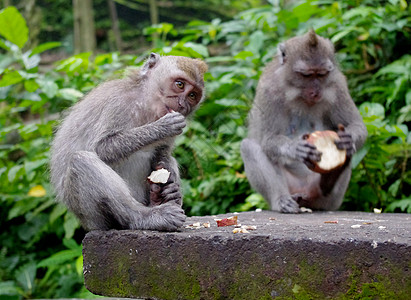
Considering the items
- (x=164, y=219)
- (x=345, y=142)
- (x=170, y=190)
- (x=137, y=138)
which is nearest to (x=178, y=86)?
(x=137, y=138)

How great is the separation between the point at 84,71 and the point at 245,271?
4.83 meters

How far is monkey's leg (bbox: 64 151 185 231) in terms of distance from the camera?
376 centimetres

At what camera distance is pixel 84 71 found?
7.35 meters

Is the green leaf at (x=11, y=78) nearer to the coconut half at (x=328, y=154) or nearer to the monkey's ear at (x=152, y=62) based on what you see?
the monkey's ear at (x=152, y=62)

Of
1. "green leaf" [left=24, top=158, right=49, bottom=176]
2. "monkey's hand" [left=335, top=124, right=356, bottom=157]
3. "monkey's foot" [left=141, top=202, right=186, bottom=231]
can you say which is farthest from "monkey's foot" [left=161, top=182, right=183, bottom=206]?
"green leaf" [left=24, top=158, right=49, bottom=176]

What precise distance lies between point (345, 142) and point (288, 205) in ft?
3.13

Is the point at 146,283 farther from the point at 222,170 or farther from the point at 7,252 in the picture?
the point at 7,252

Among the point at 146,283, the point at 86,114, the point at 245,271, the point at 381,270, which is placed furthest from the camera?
the point at 86,114

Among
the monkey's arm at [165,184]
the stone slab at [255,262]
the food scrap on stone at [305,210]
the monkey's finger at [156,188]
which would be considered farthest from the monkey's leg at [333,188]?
the monkey's finger at [156,188]

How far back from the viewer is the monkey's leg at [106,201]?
3760 mm

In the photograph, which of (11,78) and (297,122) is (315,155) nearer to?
(297,122)

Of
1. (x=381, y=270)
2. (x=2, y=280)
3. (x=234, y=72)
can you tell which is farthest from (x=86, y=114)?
(x=2, y=280)

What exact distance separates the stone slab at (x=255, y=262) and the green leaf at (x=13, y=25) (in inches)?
142

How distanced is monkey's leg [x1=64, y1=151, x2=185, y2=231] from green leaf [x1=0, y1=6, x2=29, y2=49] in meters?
3.24
